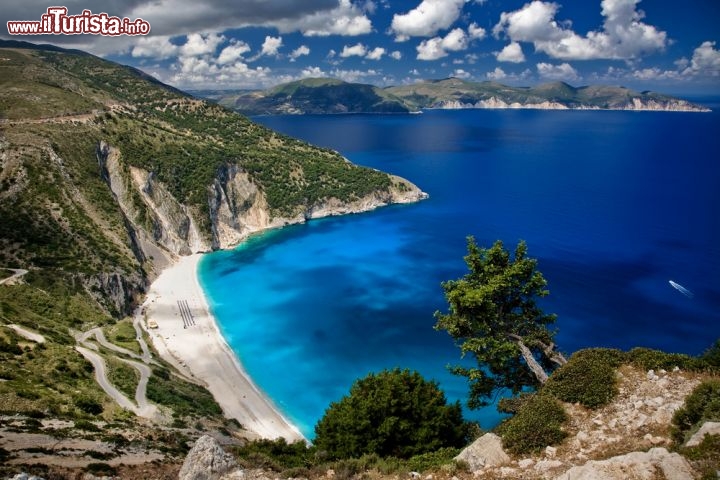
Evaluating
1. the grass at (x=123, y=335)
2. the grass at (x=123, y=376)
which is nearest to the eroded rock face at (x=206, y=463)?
the grass at (x=123, y=376)

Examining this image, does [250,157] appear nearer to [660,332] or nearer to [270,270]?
[270,270]

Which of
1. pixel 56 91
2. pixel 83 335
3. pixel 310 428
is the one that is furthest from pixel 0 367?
pixel 56 91

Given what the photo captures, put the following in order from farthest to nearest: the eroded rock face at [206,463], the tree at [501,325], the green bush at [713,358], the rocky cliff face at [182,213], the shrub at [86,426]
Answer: the rocky cliff face at [182,213] < the tree at [501,325] < the shrub at [86,426] < the green bush at [713,358] < the eroded rock face at [206,463]

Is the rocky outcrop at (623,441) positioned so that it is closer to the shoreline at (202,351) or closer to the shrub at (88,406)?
the shrub at (88,406)

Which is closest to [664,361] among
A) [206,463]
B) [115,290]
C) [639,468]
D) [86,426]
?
[639,468]

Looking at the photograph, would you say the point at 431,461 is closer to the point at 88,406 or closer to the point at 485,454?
the point at 485,454
